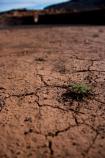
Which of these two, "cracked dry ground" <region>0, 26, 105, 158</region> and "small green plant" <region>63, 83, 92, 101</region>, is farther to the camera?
"small green plant" <region>63, 83, 92, 101</region>

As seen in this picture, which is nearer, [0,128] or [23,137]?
[23,137]

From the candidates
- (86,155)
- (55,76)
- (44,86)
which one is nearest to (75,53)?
(55,76)

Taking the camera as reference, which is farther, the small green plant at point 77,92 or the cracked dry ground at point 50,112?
the small green plant at point 77,92

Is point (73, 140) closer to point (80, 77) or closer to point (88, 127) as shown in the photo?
point (88, 127)

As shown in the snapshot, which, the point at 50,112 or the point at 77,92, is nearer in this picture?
the point at 50,112
